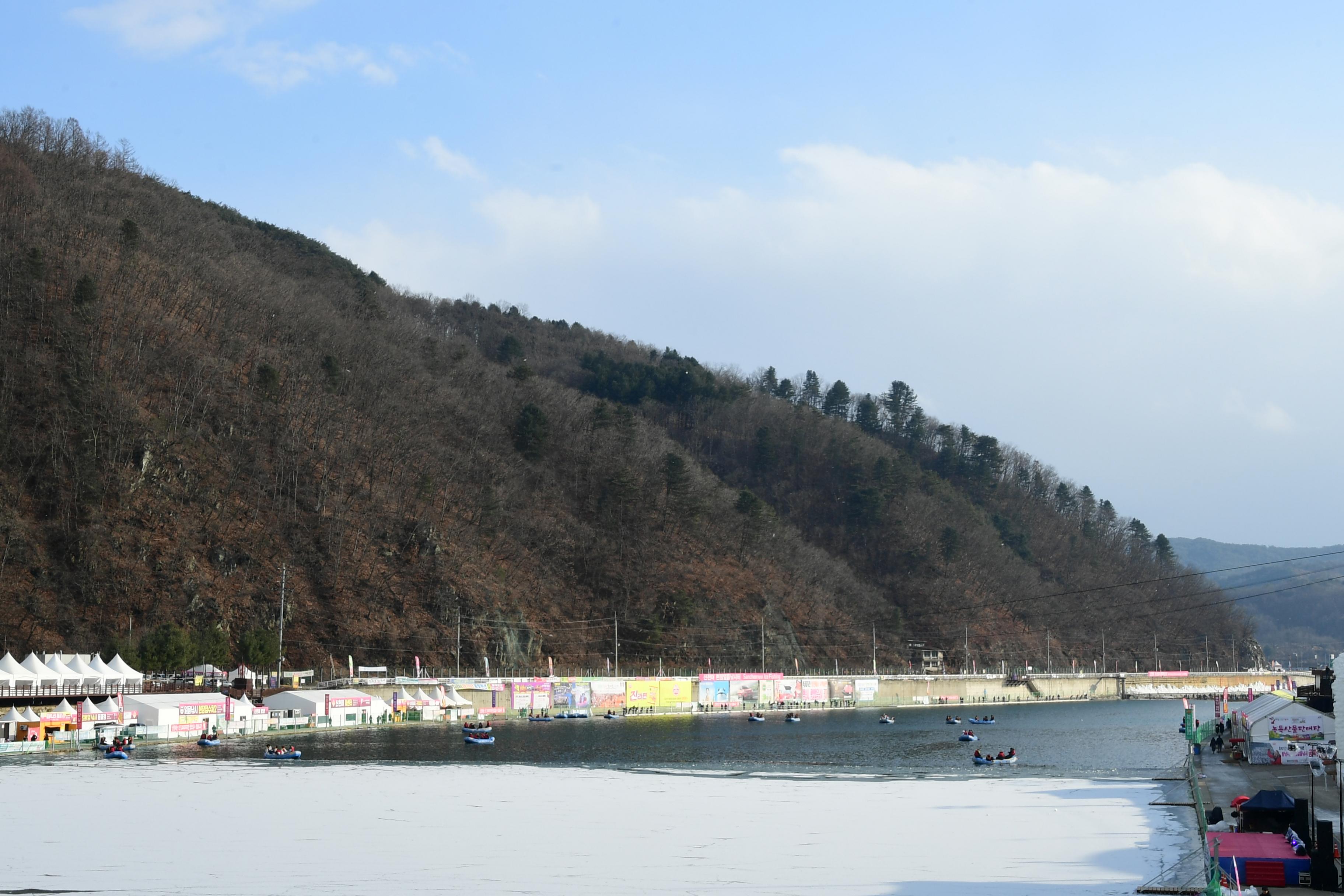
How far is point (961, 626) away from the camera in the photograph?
184 metres

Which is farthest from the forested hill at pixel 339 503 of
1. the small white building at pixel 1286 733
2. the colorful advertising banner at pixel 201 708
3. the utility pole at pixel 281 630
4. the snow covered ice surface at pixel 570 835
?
the small white building at pixel 1286 733

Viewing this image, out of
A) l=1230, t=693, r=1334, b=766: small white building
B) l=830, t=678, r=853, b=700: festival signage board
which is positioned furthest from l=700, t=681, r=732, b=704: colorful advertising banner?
l=1230, t=693, r=1334, b=766: small white building

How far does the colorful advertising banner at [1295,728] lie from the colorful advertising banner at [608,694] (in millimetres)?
75574

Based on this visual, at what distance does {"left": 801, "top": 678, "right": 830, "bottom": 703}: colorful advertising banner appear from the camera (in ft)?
466

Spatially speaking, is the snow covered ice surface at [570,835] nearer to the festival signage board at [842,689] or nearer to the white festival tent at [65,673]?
the white festival tent at [65,673]

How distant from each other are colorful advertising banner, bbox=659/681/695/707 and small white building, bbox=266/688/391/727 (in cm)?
3775

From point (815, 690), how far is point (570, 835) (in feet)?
376

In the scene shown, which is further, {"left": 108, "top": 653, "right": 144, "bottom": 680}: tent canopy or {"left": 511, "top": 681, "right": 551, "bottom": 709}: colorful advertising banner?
{"left": 511, "top": 681, "right": 551, "bottom": 709}: colorful advertising banner

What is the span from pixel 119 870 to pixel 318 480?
10225 centimetres

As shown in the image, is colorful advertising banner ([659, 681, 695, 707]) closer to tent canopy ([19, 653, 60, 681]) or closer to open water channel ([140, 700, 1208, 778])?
open water channel ([140, 700, 1208, 778])

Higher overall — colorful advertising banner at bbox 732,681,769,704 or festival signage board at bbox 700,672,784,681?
festival signage board at bbox 700,672,784,681

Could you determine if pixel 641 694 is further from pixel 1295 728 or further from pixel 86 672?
pixel 1295 728

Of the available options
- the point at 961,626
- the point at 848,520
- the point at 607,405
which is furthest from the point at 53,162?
the point at 961,626

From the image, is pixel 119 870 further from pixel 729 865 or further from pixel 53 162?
pixel 53 162
